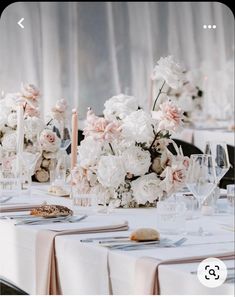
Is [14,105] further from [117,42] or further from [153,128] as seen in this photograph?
[117,42]

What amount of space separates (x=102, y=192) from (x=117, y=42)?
514cm

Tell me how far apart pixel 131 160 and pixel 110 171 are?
78 millimetres

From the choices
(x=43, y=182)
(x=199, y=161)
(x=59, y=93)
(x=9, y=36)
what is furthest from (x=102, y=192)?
(x=59, y=93)

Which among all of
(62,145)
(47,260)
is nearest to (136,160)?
(47,260)

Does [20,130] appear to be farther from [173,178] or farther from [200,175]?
[200,175]

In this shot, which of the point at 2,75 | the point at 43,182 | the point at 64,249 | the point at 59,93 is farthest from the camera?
the point at 59,93

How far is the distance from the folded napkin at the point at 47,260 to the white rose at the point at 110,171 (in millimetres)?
369

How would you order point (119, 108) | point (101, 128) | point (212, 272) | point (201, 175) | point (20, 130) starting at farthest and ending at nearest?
1. point (20, 130)
2. point (119, 108)
3. point (101, 128)
4. point (201, 175)
5. point (212, 272)

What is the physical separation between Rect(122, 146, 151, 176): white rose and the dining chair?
577 millimetres

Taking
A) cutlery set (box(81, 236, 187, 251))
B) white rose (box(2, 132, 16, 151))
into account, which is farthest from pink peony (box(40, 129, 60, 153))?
cutlery set (box(81, 236, 187, 251))

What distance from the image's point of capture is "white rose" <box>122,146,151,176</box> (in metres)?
2.69

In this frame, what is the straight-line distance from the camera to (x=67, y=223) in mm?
2451

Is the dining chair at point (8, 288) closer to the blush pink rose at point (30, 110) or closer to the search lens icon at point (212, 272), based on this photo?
the search lens icon at point (212, 272)

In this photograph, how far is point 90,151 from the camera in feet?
8.96
